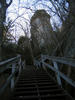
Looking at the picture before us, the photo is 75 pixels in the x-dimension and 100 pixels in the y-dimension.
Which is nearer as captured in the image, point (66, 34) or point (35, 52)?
point (66, 34)

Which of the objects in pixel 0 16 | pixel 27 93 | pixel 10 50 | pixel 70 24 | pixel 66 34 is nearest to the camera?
pixel 27 93

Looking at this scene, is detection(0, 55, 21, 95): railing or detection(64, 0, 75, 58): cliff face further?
detection(64, 0, 75, 58): cliff face

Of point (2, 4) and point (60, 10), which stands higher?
point (2, 4)

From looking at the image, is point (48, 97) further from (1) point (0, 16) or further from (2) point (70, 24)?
(1) point (0, 16)

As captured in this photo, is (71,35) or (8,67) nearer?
(8,67)

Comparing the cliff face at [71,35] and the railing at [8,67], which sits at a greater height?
the cliff face at [71,35]

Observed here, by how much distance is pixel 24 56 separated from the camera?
686 inches

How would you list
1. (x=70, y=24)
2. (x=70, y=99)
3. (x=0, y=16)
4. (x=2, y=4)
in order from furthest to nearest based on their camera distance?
Result: (x=2, y=4)
(x=0, y=16)
(x=70, y=24)
(x=70, y=99)

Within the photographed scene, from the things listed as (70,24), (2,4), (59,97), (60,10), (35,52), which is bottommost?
(59,97)

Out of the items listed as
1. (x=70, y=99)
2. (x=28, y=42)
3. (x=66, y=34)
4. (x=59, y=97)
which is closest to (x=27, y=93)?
(x=59, y=97)

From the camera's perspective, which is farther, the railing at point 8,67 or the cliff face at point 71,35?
the cliff face at point 71,35

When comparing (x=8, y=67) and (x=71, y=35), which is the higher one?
(x=71, y=35)

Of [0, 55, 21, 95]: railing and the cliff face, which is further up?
the cliff face

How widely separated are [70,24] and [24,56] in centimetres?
1355
